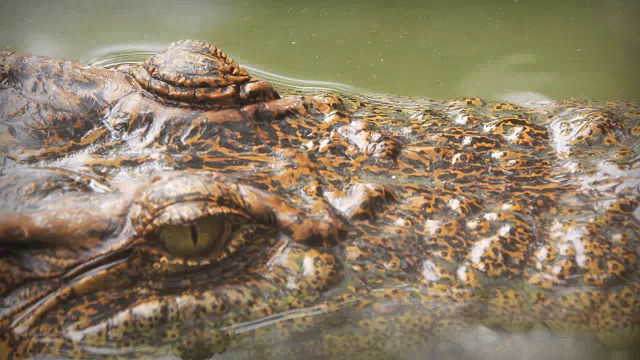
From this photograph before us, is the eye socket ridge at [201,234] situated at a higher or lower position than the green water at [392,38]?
lower

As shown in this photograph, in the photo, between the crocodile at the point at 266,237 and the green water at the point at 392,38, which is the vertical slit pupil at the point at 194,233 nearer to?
the crocodile at the point at 266,237

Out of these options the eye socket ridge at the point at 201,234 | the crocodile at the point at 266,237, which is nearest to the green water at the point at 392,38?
the crocodile at the point at 266,237

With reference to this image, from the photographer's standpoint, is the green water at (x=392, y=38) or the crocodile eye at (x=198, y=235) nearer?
the crocodile eye at (x=198, y=235)

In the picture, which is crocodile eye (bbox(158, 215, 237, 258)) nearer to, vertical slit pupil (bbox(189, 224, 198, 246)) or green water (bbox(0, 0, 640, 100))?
vertical slit pupil (bbox(189, 224, 198, 246))

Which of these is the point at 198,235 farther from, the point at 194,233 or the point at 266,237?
the point at 266,237

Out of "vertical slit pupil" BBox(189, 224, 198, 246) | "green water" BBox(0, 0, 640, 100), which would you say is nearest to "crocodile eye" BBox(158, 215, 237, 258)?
"vertical slit pupil" BBox(189, 224, 198, 246)
